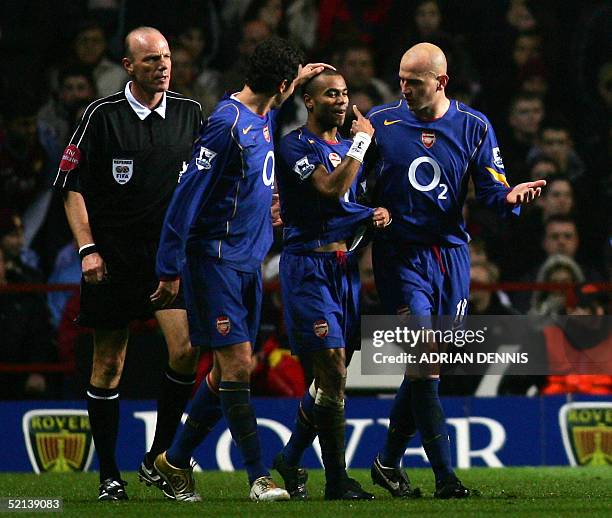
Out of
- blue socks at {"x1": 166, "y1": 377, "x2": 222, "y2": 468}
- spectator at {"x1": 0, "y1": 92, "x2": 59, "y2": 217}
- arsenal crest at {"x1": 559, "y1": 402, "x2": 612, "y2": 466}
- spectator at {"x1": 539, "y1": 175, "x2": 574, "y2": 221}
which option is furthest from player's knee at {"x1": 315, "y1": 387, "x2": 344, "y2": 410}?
spectator at {"x1": 0, "y1": 92, "x2": 59, "y2": 217}

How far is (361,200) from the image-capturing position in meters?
7.56

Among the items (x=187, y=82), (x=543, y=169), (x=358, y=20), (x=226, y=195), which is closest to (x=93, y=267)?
(x=226, y=195)

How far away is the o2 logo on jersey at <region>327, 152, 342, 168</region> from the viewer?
23.7ft

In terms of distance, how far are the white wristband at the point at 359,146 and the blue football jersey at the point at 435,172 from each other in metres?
0.46

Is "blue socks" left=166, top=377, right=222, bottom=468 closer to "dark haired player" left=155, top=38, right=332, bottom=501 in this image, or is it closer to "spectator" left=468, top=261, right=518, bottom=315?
"dark haired player" left=155, top=38, right=332, bottom=501

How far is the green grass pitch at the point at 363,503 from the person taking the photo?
655cm

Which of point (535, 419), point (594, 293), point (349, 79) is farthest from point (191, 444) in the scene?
point (349, 79)

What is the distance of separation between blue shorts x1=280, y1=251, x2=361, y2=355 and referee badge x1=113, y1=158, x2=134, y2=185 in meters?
0.94

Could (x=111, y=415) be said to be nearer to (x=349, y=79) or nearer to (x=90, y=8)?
(x=349, y=79)

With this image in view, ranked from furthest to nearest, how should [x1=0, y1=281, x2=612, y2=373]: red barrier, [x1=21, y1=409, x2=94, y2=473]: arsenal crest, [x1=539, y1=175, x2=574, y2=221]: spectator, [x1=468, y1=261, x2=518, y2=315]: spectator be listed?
1. [x1=539, y1=175, x2=574, y2=221]: spectator
2. [x1=468, y1=261, x2=518, y2=315]: spectator
3. [x1=0, y1=281, x2=612, y2=373]: red barrier
4. [x1=21, y1=409, x2=94, y2=473]: arsenal crest

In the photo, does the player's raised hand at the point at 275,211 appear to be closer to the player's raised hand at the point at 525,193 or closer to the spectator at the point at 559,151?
the player's raised hand at the point at 525,193

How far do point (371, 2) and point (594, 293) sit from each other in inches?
163

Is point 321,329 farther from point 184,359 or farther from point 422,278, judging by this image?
point 184,359

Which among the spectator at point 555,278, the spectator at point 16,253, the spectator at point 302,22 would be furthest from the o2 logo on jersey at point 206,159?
the spectator at point 302,22
